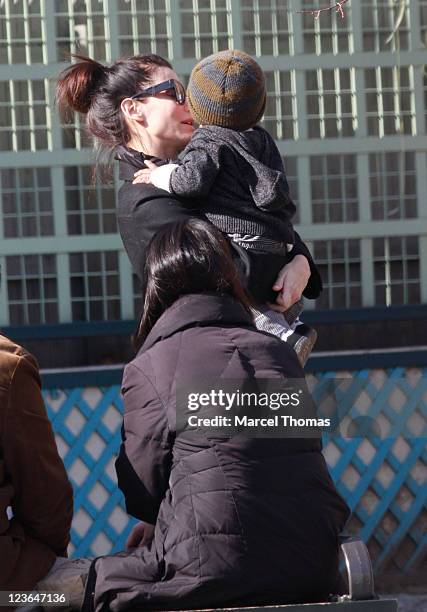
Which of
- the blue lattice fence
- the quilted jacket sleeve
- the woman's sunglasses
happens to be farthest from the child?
the blue lattice fence

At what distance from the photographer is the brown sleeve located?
3.02 meters

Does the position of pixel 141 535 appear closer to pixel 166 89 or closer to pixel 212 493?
pixel 212 493

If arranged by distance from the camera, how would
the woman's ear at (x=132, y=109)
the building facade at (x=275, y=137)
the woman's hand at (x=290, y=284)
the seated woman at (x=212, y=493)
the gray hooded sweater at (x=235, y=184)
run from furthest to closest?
the building facade at (x=275, y=137), the woman's ear at (x=132, y=109), the woman's hand at (x=290, y=284), the gray hooded sweater at (x=235, y=184), the seated woman at (x=212, y=493)

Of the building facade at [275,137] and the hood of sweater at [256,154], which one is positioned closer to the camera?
the hood of sweater at [256,154]

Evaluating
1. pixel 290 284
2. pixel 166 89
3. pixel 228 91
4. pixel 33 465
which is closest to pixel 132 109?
pixel 166 89

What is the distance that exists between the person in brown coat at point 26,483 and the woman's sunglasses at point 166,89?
98 cm

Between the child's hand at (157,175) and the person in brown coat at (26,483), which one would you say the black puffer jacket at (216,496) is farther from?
the child's hand at (157,175)

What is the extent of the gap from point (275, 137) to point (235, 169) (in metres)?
2.60

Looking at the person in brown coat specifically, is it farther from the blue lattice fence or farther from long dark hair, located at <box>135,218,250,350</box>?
the blue lattice fence

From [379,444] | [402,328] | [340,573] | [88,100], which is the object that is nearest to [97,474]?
[379,444]

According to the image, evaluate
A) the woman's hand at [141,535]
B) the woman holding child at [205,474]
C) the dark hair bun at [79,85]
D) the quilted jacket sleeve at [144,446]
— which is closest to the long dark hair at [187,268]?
the woman holding child at [205,474]

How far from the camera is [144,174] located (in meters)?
3.51

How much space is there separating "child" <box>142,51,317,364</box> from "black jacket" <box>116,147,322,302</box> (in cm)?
3

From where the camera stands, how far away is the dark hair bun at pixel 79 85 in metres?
3.71
